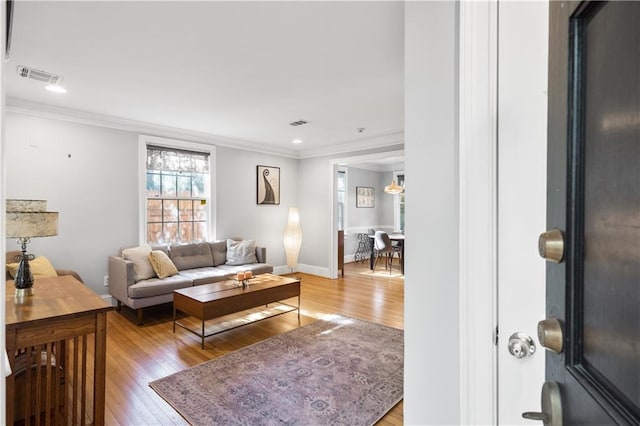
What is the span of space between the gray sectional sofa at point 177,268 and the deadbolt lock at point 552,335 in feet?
12.4

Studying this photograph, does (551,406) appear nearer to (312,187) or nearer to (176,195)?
(176,195)

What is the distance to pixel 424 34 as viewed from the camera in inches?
44.9

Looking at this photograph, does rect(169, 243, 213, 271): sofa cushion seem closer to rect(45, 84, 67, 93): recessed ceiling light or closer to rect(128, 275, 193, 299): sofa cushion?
rect(128, 275, 193, 299): sofa cushion

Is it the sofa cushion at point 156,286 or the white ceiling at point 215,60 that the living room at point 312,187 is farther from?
the sofa cushion at point 156,286

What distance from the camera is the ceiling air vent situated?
107 inches

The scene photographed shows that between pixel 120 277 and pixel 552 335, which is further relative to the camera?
pixel 120 277

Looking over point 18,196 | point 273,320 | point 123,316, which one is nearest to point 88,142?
point 18,196

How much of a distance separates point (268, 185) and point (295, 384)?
414 centimetres

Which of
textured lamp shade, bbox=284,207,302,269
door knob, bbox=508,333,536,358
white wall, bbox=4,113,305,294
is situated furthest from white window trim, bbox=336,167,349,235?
door knob, bbox=508,333,536,358

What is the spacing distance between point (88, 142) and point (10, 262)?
5.17 ft

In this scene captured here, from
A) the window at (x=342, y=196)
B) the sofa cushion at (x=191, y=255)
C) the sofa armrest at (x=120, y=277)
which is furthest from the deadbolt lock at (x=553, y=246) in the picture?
the window at (x=342, y=196)

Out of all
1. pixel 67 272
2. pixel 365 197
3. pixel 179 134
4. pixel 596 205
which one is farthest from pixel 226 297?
pixel 365 197

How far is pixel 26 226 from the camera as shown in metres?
1.72

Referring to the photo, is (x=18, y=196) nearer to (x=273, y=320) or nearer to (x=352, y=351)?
(x=273, y=320)
